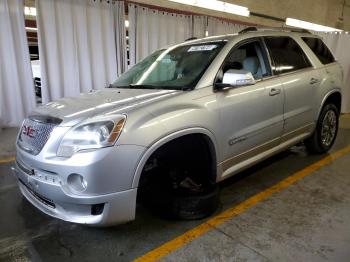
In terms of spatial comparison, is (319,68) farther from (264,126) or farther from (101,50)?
(101,50)

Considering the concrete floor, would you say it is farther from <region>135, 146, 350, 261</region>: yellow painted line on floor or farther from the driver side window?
the driver side window

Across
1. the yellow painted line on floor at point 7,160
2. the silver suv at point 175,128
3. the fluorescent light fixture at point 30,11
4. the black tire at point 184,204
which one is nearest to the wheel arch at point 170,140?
the silver suv at point 175,128

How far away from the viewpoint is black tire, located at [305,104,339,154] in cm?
407

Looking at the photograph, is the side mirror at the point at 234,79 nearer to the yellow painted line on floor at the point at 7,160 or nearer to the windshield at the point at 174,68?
the windshield at the point at 174,68

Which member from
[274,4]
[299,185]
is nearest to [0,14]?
[299,185]

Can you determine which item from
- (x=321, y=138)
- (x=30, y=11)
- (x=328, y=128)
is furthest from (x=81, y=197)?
(x=30, y=11)

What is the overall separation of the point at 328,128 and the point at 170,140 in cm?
295

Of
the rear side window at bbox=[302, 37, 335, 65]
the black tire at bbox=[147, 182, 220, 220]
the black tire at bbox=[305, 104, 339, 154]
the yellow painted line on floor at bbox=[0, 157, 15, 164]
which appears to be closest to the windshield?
the black tire at bbox=[147, 182, 220, 220]

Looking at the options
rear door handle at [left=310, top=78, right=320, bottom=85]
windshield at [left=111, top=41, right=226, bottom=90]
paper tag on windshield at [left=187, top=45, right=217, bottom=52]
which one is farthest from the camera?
rear door handle at [left=310, top=78, right=320, bottom=85]

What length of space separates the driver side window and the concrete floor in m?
1.24

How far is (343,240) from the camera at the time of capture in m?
2.39

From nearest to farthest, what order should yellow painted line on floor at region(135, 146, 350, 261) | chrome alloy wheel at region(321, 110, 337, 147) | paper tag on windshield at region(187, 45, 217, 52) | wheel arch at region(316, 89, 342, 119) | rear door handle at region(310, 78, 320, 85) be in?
yellow painted line on floor at region(135, 146, 350, 261) < paper tag on windshield at region(187, 45, 217, 52) < rear door handle at region(310, 78, 320, 85) < wheel arch at region(316, 89, 342, 119) < chrome alloy wheel at region(321, 110, 337, 147)

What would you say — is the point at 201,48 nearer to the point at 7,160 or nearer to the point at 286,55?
the point at 286,55

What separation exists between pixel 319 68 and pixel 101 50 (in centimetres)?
438
